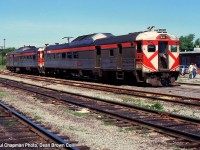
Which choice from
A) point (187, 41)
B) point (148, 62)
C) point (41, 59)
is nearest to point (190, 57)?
point (41, 59)

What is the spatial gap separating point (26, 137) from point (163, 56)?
50.7 feet

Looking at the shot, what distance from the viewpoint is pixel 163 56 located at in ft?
72.5

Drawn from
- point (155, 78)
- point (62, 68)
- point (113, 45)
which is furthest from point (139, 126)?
point (62, 68)

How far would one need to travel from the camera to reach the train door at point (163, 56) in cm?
2206

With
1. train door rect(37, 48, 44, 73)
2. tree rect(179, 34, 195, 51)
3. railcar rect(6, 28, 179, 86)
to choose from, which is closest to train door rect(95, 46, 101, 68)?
railcar rect(6, 28, 179, 86)

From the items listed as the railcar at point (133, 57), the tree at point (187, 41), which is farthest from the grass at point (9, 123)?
the tree at point (187, 41)

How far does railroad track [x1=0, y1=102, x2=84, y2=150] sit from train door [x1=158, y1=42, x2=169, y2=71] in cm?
1335

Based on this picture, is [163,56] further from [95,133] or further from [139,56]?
[95,133]

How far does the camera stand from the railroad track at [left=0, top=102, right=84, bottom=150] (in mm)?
6945

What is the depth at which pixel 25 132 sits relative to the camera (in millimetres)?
8398

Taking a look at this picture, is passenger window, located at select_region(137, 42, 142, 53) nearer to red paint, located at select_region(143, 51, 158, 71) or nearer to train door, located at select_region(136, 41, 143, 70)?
train door, located at select_region(136, 41, 143, 70)

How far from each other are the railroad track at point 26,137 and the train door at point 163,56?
1335 centimetres

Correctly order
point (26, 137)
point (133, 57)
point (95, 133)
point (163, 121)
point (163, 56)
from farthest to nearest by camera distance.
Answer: point (163, 56) < point (133, 57) < point (163, 121) < point (95, 133) < point (26, 137)

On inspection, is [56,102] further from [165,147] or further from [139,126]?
[165,147]
